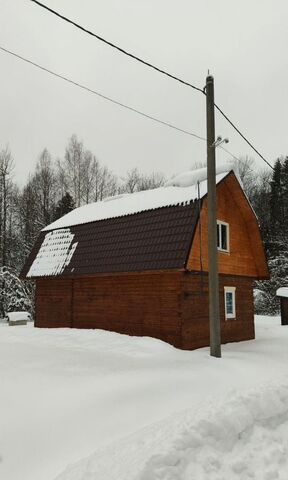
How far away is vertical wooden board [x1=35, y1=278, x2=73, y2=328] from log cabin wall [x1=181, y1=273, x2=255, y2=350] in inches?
190

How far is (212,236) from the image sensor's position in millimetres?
9336

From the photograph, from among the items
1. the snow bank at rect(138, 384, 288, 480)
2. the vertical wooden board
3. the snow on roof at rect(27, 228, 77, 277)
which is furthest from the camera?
the vertical wooden board

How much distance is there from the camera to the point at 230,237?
46.4 ft

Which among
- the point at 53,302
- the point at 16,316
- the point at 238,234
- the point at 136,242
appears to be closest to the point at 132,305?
the point at 136,242

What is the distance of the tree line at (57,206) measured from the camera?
2872 centimetres

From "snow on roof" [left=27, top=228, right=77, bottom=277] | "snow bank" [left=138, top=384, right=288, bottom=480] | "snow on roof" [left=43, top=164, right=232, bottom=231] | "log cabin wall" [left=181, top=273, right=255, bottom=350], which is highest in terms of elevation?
"snow on roof" [left=43, top=164, right=232, bottom=231]

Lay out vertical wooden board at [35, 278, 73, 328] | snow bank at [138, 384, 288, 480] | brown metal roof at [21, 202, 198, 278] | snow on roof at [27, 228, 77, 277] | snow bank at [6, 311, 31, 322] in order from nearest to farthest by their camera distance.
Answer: snow bank at [138, 384, 288, 480], brown metal roof at [21, 202, 198, 278], snow on roof at [27, 228, 77, 277], vertical wooden board at [35, 278, 73, 328], snow bank at [6, 311, 31, 322]

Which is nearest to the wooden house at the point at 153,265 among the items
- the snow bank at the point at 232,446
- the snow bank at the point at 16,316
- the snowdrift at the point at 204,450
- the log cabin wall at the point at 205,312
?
the log cabin wall at the point at 205,312

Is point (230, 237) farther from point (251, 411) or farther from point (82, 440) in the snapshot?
point (82, 440)

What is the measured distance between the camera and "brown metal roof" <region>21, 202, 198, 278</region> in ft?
36.5

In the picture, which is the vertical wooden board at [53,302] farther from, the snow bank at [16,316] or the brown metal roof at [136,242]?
the snow bank at [16,316]

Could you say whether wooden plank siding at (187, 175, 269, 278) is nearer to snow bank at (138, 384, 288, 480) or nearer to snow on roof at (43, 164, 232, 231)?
snow on roof at (43, 164, 232, 231)

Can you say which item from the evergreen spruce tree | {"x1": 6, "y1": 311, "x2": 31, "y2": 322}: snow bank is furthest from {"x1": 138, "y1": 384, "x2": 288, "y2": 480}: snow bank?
the evergreen spruce tree

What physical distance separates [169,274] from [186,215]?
1802 mm
